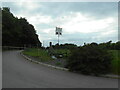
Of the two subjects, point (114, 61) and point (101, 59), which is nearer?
point (101, 59)

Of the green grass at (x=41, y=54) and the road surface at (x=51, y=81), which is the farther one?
the green grass at (x=41, y=54)

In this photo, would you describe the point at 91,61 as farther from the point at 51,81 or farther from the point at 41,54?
the point at 41,54

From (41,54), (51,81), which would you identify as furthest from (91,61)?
(41,54)

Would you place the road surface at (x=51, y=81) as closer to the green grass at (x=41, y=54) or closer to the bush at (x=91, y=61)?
the bush at (x=91, y=61)

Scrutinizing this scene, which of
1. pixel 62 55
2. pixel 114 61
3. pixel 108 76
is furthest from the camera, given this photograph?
pixel 62 55

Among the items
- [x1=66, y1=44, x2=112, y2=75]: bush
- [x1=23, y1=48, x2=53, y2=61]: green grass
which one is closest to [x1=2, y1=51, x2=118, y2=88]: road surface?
[x1=66, y1=44, x2=112, y2=75]: bush

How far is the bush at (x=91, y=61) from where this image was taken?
12.0 metres

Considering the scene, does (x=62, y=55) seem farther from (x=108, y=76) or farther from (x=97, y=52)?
(x=108, y=76)

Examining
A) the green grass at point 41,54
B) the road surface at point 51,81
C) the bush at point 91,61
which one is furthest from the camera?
the green grass at point 41,54

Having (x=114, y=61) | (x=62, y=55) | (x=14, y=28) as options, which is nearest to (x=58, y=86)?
(x=114, y=61)

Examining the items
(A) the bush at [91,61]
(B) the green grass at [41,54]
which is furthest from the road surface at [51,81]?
(B) the green grass at [41,54]

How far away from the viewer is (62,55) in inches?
773

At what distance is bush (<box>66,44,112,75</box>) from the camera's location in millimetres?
12047

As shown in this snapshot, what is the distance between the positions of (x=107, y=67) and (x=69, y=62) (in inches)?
115
